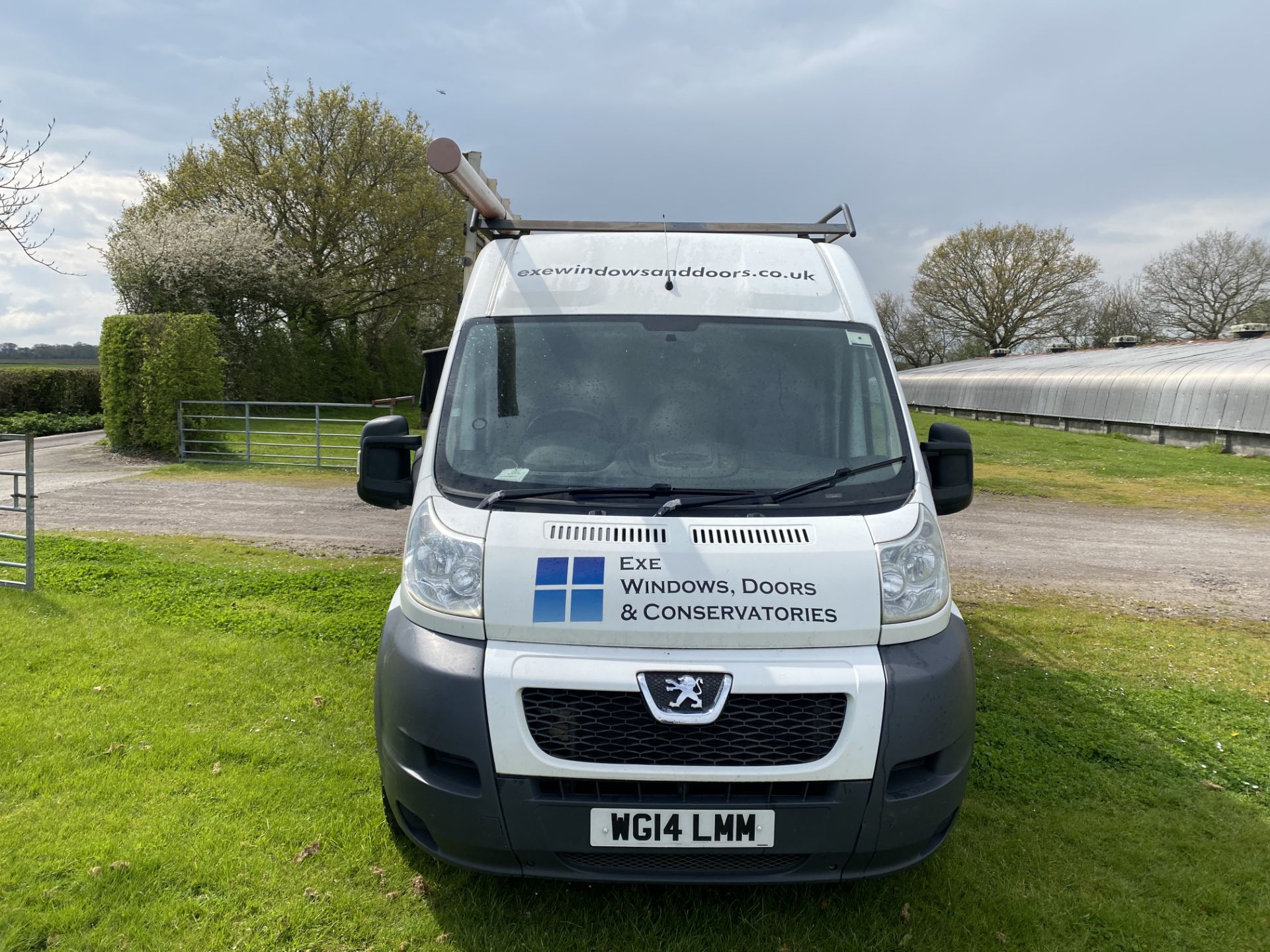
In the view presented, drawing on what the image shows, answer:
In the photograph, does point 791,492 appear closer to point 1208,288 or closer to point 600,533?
point 600,533

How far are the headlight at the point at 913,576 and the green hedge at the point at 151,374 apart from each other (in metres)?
16.7

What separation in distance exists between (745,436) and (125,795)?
3.09 meters

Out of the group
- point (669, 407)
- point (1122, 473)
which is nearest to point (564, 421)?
point (669, 407)

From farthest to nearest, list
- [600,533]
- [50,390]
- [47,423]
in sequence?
[50,390]
[47,423]
[600,533]

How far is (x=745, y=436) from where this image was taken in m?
3.36

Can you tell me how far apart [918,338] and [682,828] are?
192 ft

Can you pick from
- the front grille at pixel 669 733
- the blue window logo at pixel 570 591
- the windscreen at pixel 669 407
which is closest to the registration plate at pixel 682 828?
the front grille at pixel 669 733

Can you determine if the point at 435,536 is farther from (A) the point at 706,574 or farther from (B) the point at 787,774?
(B) the point at 787,774

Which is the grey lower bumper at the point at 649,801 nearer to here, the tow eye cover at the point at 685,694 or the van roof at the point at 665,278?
the tow eye cover at the point at 685,694

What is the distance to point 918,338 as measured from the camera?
57125 millimetres

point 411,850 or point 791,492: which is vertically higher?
point 791,492

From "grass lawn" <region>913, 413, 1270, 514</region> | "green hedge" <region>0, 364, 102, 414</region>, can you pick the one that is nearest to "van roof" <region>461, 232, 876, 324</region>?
"grass lawn" <region>913, 413, 1270, 514</region>

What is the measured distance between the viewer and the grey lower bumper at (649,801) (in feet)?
8.62

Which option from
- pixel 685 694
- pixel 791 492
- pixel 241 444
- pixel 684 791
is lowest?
pixel 684 791
